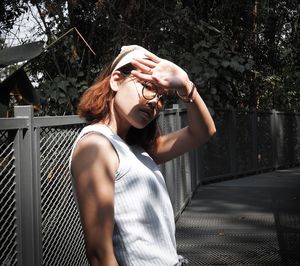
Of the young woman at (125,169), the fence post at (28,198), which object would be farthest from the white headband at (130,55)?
the fence post at (28,198)

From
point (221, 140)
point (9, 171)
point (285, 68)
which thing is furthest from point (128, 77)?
point (285, 68)

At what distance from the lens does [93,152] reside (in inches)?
64.2

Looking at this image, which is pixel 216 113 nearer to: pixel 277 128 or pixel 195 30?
pixel 195 30

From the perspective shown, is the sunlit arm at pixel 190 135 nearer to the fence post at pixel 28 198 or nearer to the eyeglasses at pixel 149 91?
the eyeglasses at pixel 149 91

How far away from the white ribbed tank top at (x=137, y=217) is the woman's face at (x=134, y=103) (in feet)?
0.32

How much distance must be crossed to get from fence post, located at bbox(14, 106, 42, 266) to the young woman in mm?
564

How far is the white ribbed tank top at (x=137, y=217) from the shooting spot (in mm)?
1688

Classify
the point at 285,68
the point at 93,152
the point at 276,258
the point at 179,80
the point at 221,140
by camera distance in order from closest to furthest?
the point at 93,152
the point at 179,80
the point at 276,258
the point at 221,140
the point at 285,68

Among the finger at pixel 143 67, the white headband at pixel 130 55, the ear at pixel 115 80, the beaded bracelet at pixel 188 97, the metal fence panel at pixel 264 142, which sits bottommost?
the metal fence panel at pixel 264 142

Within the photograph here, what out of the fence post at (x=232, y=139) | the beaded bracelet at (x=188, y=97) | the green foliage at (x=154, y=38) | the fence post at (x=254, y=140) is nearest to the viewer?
the beaded bracelet at (x=188, y=97)

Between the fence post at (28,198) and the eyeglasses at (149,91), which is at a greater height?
the eyeglasses at (149,91)

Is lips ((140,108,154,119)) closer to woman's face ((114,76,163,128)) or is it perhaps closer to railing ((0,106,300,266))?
woman's face ((114,76,163,128))

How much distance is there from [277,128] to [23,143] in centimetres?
1364

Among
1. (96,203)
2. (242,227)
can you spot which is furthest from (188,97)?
(242,227)
